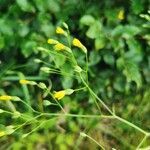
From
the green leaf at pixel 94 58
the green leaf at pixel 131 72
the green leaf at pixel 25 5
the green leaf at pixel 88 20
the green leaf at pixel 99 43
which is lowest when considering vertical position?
the green leaf at pixel 131 72

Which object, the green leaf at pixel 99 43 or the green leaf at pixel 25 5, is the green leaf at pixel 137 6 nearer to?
the green leaf at pixel 99 43

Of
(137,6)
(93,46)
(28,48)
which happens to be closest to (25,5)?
(28,48)

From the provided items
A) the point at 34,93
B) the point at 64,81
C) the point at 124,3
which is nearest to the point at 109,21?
the point at 124,3

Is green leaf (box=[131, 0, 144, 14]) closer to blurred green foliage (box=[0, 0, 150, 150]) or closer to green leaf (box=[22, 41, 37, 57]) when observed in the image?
blurred green foliage (box=[0, 0, 150, 150])

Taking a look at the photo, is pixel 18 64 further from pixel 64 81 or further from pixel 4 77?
pixel 64 81

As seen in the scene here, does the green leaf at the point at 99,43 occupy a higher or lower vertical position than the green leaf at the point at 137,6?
lower

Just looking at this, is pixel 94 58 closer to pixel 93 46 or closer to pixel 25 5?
pixel 93 46

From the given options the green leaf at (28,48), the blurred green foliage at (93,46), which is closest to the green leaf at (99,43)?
the blurred green foliage at (93,46)

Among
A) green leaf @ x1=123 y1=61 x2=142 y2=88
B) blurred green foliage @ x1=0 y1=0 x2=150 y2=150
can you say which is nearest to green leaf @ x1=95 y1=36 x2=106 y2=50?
blurred green foliage @ x1=0 y1=0 x2=150 y2=150
